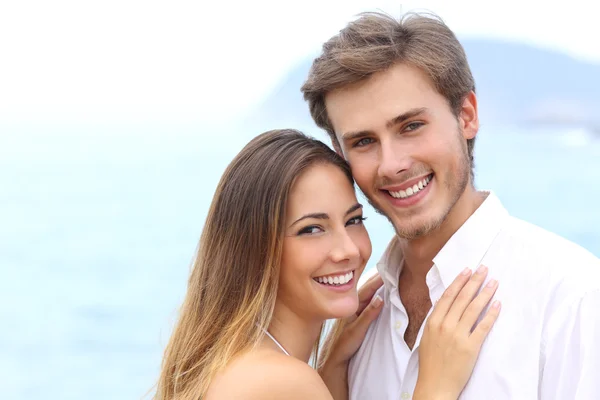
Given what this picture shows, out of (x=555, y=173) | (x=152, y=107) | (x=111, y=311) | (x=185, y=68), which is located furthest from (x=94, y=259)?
(x=555, y=173)

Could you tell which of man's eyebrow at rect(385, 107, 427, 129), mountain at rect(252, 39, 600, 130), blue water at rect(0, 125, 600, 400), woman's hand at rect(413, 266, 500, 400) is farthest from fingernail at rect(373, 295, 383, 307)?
mountain at rect(252, 39, 600, 130)

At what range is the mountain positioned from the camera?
53.3 ft

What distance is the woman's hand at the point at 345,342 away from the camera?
2477mm

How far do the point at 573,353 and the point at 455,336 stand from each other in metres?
0.29

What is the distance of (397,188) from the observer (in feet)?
7.34

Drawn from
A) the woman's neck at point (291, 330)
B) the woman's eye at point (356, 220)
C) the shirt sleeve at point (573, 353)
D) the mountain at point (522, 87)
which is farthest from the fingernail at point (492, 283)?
the mountain at point (522, 87)

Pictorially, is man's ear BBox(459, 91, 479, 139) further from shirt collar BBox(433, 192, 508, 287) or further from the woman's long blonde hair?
the woman's long blonde hair

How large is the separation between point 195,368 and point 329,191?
632mm

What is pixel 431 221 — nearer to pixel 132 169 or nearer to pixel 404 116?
pixel 404 116

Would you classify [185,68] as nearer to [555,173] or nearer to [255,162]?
[555,173]

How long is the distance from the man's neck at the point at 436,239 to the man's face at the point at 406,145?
1.8 inches

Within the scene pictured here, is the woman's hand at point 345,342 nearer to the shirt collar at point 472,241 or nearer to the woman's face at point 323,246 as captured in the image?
the woman's face at point 323,246

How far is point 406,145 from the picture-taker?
87.2 inches

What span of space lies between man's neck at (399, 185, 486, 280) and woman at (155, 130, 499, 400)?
0.15 meters
